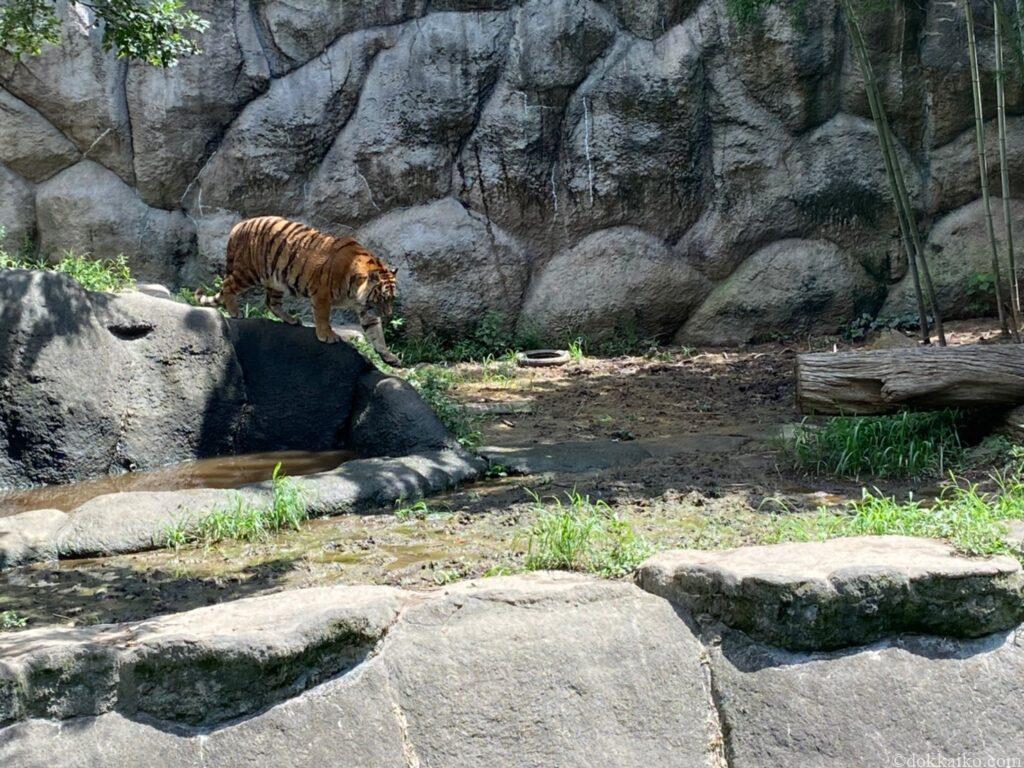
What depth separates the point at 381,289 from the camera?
795 cm

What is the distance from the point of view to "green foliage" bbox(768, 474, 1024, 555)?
11.8ft

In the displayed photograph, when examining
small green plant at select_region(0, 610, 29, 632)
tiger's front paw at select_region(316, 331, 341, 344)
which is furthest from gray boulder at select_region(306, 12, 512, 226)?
small green plant at select_region(0, 610, 29, 632)

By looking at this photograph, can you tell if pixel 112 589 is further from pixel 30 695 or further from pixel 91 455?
pixel 91 455

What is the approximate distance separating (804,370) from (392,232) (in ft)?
18.6

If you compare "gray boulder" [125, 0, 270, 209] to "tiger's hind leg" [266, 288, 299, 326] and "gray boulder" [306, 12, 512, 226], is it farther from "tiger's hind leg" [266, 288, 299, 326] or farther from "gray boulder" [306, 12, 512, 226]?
"tiger's hind leg" [266, 288, 299, 326]

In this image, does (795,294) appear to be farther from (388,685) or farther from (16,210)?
(388,685)

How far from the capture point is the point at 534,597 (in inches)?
128

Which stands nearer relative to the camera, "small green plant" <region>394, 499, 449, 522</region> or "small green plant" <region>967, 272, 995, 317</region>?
"small green plant" <region>394, 499, 449, 522</region>

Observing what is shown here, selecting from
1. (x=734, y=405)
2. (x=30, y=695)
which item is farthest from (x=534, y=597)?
(x=734, y=405)

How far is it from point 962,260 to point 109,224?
8.02m

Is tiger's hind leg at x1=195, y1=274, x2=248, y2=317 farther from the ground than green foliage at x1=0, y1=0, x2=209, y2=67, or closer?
closer

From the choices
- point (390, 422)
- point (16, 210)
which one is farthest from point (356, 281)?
point (16, 210)

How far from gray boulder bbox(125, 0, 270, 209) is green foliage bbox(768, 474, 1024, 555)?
25.9 ft

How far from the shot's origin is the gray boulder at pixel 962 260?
10336mm
